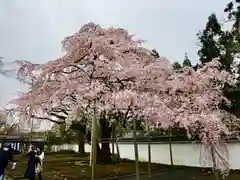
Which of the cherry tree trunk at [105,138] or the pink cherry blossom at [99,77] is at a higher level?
the pink cherry blossom at [99,77]

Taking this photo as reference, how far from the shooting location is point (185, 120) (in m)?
9.08

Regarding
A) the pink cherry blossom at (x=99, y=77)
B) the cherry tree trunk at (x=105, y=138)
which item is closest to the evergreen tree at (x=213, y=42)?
the cherry tree trunk at (x=105, y=138)

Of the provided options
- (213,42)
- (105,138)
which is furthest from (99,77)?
(213,42)

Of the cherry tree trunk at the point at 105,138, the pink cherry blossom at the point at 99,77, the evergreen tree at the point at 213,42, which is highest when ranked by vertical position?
the evergreen tree at the point at 213,42

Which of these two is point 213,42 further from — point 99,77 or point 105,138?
point 99,77

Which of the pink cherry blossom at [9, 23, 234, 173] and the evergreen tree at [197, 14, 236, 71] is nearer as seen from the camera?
the pink cherry blossom at [9, 23, 234, 173]

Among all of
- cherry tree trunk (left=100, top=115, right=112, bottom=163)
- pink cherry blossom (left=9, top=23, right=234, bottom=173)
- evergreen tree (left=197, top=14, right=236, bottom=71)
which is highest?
evergreen tree (left=197, top=14, right=236, bottom=71)

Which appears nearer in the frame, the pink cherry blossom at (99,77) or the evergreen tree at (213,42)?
the pink cherry blossom at (99,77)

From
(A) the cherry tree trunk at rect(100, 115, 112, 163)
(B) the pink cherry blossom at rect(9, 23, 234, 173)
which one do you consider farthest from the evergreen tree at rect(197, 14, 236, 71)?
(B) the pink cherry blossom at rect(9, 23, 234, 173)

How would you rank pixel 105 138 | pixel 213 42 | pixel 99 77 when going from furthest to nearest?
pixel 213 42, pixel 105 138, pixel 99 77

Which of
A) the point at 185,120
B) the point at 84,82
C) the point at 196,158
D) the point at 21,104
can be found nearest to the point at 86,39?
the point at 84,82

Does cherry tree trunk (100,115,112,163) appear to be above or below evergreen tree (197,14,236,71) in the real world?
below

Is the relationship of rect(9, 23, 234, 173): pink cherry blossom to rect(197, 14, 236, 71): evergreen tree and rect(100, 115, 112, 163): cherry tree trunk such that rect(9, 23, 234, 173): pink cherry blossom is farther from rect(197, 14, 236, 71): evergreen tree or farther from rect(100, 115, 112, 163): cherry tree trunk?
rect(197, 14, 236, 71): evergreen tree

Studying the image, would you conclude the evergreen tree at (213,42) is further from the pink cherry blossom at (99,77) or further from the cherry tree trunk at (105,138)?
the pink cherry blossom at (99,77)
